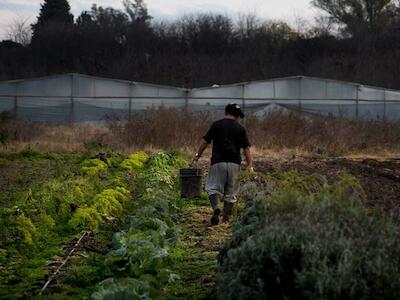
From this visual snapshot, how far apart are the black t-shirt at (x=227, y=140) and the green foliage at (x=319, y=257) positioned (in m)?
4.47

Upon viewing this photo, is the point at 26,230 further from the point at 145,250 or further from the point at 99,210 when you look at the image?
the point at 145,250

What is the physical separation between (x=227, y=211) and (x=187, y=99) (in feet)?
74.9

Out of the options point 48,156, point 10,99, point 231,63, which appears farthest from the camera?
point 231,63

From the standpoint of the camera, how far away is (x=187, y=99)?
33.1 metres

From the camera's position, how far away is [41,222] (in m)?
9.59

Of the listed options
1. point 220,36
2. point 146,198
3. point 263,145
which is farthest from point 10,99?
point 220,36

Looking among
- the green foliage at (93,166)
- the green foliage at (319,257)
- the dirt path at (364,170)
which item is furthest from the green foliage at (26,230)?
the green foliage at (93,166)

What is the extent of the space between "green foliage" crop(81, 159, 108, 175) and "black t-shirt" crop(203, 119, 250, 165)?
19.8 ft

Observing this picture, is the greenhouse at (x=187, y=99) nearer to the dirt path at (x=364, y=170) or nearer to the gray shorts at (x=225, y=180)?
the dirt path at (x=364, y=170)

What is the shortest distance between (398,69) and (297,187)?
4768cm

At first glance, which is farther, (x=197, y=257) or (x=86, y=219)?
(x=86, y=219)

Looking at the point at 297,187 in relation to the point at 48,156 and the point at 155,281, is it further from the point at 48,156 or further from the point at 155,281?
the point at 48,156

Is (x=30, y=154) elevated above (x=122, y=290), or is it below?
above

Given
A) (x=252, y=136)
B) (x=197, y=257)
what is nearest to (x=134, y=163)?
(x=252, y=136)
